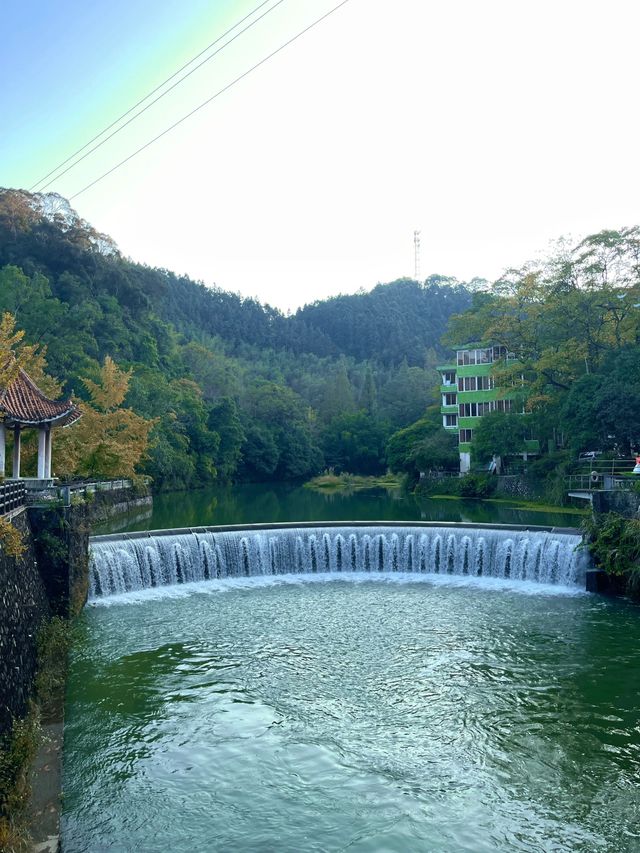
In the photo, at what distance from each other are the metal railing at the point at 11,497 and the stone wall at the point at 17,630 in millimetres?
296

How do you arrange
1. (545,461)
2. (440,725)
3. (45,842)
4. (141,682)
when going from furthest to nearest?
(545,461) < (141,682) < (440,725) < (45,842)

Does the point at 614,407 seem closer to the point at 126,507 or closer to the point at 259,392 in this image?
the point at 126,507

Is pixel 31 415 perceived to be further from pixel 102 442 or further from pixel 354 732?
pixel 102 442

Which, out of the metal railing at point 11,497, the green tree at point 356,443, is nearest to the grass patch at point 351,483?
the green tree at point 356,443

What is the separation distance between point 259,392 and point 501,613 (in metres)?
55.7

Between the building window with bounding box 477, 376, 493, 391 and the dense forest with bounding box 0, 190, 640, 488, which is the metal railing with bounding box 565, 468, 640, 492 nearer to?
the dense forest with bounding box 0, 190, 640, 488

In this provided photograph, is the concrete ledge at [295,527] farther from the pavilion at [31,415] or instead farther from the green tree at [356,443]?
the green tree at [356,443]

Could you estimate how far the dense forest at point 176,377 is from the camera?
147 feet

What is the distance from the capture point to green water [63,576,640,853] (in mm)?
7230

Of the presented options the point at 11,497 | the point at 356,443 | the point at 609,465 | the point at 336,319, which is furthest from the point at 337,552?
the point at 336,319

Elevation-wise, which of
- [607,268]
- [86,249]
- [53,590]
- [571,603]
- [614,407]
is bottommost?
[571,603]

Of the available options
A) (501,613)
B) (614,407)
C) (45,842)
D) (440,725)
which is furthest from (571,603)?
(614,407)

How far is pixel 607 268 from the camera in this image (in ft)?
113

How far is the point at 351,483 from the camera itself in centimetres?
5706
